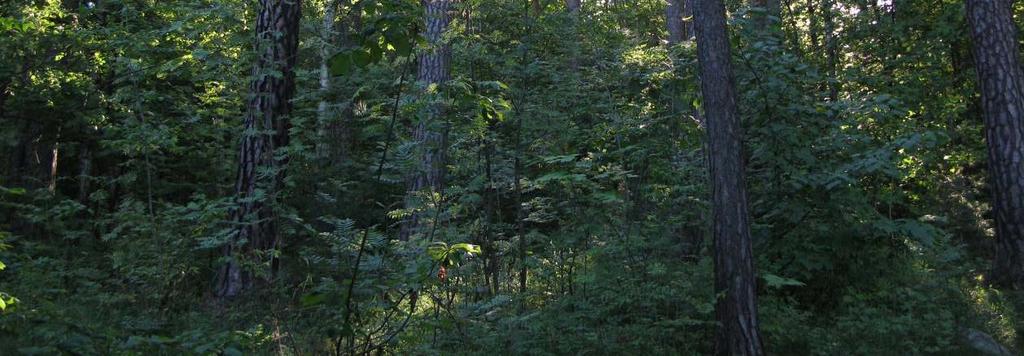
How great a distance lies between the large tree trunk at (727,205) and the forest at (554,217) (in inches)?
0.7

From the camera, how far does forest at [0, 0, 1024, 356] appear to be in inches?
214

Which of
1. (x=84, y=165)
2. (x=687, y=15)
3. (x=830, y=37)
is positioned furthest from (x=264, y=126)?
(x=830, y=37)

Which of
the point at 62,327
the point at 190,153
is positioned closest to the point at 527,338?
the point at 62,327

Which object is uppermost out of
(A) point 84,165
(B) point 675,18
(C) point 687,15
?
(C) point 687,15

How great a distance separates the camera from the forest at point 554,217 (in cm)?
545

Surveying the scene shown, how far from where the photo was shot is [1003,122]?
8.53 meters

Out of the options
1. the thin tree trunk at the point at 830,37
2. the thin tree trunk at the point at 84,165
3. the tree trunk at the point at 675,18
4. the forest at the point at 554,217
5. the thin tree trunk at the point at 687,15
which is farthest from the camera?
the tree trunk at the point at 675,18

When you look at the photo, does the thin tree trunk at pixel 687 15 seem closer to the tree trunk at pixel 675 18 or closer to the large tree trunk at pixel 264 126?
the tree trunk at pixel 675 18

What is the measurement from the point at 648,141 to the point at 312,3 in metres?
4.15

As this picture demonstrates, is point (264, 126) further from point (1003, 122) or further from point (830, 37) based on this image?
point (830, 37)

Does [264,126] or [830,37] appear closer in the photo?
[264,126]

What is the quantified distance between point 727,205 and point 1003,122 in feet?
A: 16.3

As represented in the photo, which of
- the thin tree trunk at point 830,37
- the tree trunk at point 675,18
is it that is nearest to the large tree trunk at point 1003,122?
the thin tree trunk at point 830,37

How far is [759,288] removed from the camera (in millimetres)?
7359
